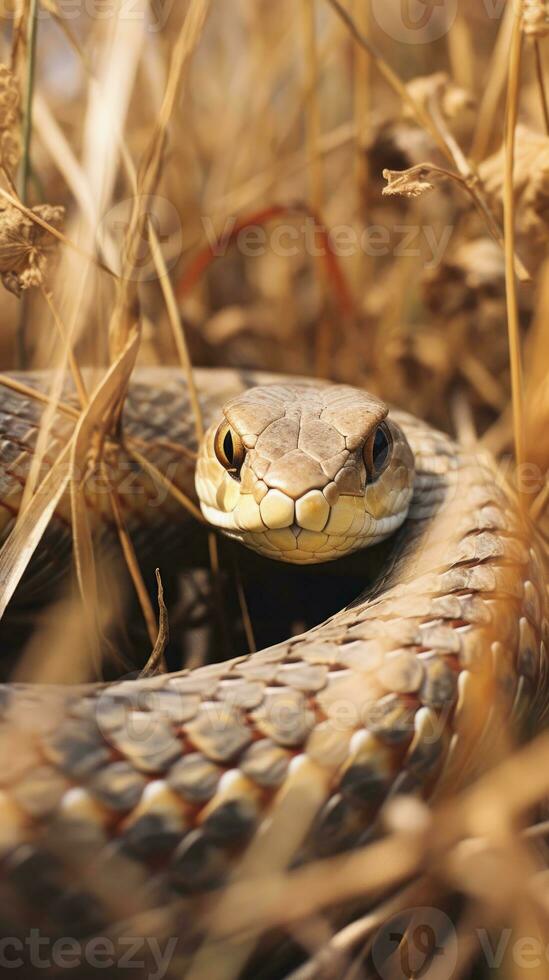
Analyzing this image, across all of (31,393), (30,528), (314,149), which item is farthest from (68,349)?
(314,149)

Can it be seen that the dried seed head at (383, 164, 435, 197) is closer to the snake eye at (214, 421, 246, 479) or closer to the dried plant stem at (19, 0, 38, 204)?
the snake eye at (214, 421, 246, 479)

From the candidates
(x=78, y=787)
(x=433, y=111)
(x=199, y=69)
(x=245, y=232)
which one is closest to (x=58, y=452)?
(x=78, y=787)

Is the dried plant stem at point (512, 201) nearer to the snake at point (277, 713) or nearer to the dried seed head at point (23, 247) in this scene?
the snake at point (277, 713)

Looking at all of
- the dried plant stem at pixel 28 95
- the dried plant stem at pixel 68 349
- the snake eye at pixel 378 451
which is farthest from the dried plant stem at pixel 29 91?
the snake eye at pixel 378 451

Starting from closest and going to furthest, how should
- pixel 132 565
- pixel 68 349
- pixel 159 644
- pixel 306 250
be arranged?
pixel 159 644
pixel 68 349
pixel 132 565
pixel 306 250

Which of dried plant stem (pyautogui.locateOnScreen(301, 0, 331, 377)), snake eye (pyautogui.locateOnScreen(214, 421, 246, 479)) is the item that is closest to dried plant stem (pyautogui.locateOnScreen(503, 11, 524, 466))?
snake eye (pyautogui.locateOnScreen(214, 421, 246, 479))

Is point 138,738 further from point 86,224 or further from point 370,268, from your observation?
point 370,268

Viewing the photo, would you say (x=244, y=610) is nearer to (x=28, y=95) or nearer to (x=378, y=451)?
(x=378, y=451)
